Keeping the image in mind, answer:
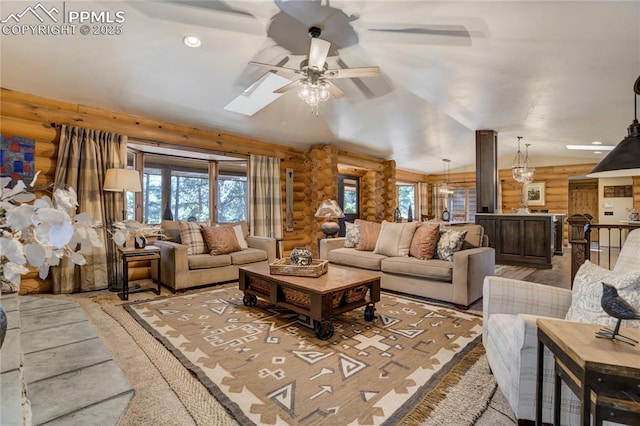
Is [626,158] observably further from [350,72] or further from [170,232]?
[170,232]

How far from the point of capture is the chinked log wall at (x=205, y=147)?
11.9 feet

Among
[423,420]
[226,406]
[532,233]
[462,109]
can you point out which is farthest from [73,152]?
[532,233]

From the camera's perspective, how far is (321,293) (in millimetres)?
2393

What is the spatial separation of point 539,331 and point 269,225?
5027 mm

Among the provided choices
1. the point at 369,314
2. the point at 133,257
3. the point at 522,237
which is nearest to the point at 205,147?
the point at 133,257

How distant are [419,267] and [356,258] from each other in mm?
918

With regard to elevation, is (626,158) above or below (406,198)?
below

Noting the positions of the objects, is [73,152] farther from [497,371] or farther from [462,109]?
[462,109]

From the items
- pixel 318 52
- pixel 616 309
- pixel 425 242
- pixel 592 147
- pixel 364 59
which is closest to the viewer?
pixel 616 309

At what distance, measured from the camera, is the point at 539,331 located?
1.26 metres

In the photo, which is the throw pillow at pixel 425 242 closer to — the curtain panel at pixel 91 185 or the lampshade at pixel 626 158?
the lampshade at pixel 626 158

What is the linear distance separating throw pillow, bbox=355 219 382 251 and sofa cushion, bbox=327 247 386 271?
10 cm

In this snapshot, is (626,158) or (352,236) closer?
(626,158)

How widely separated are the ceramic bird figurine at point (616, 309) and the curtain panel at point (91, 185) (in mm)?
4481
